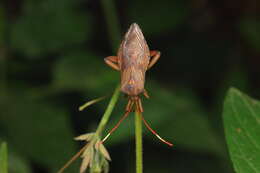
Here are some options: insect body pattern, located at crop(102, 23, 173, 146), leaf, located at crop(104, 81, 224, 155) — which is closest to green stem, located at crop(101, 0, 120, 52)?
leaf, located at crop(104, 81, 224, 155)

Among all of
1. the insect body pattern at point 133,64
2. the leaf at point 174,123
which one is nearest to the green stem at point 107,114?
the insect body pattern at point 133,64

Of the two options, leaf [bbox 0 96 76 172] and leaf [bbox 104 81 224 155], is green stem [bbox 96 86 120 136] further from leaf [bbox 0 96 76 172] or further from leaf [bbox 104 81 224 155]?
leaf [bbox 0 96 76 172]

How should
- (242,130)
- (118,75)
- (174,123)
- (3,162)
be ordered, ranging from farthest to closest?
(118,75) → (174,123) → (242,130) → (3,162)

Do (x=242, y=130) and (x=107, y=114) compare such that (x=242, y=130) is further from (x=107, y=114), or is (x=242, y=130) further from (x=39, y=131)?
(x=39, y=131)

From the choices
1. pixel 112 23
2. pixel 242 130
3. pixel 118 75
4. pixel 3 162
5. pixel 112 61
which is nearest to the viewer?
pixel 3 162

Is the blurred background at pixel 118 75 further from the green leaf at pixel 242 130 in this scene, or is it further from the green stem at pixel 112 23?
the green leaf at pixel 242 130

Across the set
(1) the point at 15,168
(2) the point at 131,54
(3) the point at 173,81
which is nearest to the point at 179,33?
(3) the point at 173,81

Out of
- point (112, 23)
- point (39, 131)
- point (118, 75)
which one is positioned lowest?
point (39, 131)

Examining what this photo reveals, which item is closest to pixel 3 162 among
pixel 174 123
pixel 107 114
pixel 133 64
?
pixel 107 114
